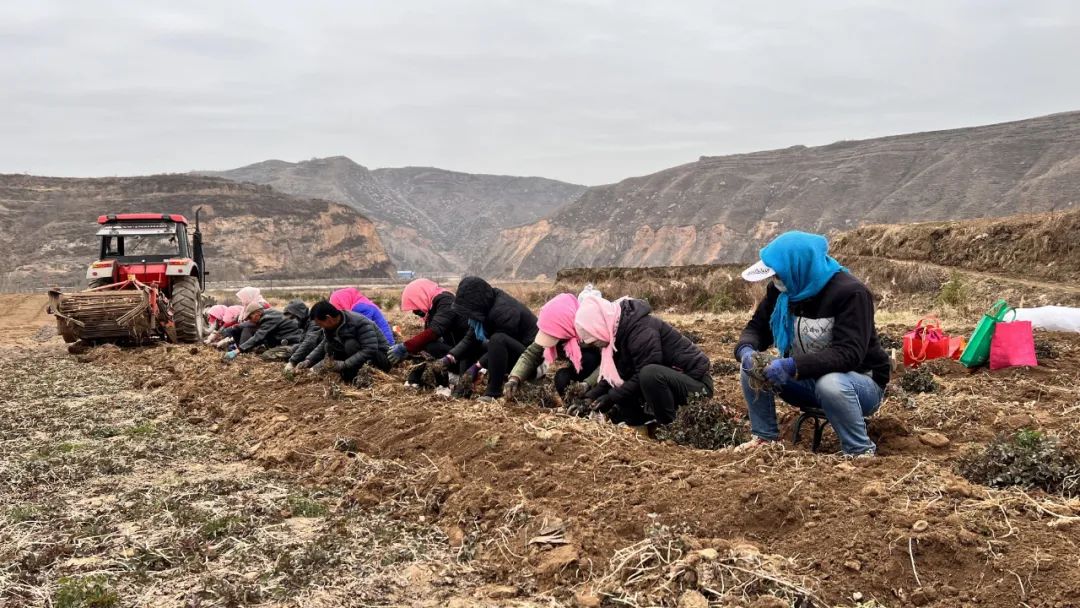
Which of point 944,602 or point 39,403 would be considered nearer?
point 944,602

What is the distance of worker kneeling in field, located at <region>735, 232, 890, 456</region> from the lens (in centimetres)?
428

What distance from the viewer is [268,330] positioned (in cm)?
1052

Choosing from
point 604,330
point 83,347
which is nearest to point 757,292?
point 83,347

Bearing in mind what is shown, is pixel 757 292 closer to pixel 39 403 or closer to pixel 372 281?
pixel 39 403

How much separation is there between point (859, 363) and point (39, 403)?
7108 millimetres

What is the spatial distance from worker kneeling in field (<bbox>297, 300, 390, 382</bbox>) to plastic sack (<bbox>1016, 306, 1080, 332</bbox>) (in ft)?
24.9

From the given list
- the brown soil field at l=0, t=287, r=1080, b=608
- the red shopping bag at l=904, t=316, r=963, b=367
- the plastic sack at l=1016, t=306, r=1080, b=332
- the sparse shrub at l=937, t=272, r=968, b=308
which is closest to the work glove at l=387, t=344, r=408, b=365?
the brown soil field at l=0, t=287, r=1080, b=608

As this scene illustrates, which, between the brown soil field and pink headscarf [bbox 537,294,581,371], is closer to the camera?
the brown soil field

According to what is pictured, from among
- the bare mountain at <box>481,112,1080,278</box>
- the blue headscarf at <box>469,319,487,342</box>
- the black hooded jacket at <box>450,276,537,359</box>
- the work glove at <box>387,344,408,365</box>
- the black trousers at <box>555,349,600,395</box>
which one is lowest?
the work glove at <box>387,344,408,365</box>

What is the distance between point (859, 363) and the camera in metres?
4.31

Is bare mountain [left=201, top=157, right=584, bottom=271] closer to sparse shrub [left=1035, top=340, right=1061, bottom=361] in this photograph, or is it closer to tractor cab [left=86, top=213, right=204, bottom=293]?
tractor cab [left=86, top=213, right=204, bottom=293]

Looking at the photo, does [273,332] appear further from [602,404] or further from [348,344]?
[602,404]

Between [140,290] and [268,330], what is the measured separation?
289 centimetres

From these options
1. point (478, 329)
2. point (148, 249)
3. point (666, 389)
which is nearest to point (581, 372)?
point (666, 389)
